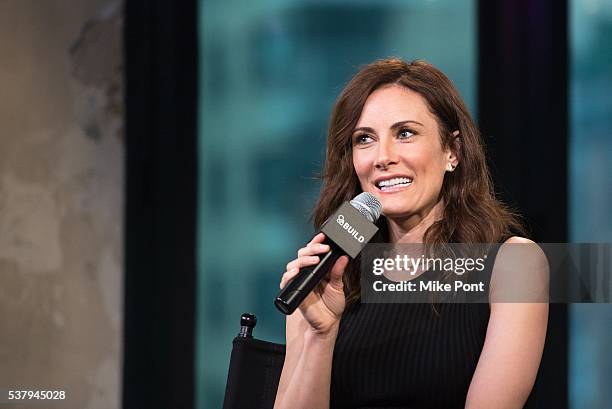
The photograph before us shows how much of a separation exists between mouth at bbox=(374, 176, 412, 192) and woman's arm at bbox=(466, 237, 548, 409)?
0.76 feet

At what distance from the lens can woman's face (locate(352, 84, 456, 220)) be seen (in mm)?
1698

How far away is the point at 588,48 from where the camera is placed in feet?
8.61

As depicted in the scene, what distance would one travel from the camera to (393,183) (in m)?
1.70

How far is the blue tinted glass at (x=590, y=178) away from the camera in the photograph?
2.55 m

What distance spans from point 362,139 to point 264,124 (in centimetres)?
109

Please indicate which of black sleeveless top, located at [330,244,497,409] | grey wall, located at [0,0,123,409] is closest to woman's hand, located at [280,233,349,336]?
black sleeveless top, located at [330,244,497,409]

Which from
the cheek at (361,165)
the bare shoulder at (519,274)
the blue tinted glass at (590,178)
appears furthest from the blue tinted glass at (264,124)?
the bare shoulder at (519,274)

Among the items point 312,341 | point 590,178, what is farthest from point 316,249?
point 590,178

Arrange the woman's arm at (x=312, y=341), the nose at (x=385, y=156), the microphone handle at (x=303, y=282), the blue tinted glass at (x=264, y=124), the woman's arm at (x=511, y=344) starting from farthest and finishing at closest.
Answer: the blue tinted glass at (x=264, y=124)
the nose at (x=385, y=156)
the woman's arm at (x=511, y=344)
the woman's arm at (x=312, y=341)
the microphone handle at (x=303, y=282)

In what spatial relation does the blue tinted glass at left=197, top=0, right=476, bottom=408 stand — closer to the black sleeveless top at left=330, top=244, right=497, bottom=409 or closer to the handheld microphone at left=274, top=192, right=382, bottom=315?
the black sleeveless top at left=330, top=244, right=497, bottom=409

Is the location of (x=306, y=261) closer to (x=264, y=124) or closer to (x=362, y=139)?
(x=362, y=139)

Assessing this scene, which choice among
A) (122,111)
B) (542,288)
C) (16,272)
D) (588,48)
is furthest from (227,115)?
(542,288)

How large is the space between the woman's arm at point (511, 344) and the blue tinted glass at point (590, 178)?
985 millimetres

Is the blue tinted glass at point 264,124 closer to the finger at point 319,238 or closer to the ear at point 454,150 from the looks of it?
the ear at point 454,150
